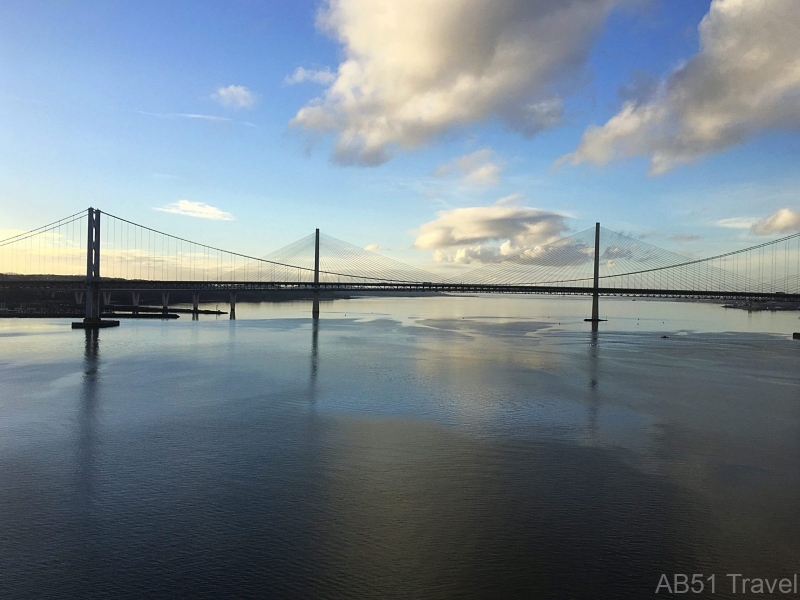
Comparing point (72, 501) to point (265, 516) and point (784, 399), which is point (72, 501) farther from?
point (784, 399)

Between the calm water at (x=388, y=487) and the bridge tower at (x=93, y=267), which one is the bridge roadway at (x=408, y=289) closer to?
the bridge tower at (x=93, y=267)

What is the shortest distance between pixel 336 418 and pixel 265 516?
5.27 m

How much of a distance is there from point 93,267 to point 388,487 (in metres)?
39.5

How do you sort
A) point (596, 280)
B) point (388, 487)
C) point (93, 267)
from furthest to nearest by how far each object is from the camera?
1. point (596, 280)
2. point (93, 267)
3. point (388, 487)

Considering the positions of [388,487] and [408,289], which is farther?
[408,289]

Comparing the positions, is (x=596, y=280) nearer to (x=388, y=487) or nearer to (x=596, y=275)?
(x=596, y=275)

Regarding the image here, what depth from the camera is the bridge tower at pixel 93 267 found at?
3884cm

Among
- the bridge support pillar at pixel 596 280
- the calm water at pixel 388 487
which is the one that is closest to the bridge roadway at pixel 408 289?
the bridge support pillar at pixel 596 280

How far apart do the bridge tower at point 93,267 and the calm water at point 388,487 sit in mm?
23795

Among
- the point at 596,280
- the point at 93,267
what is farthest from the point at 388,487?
the point at 596,280

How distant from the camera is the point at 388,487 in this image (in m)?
7.62

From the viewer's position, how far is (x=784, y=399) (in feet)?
48.7

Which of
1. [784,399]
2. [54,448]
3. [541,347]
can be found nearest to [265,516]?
[54,448]

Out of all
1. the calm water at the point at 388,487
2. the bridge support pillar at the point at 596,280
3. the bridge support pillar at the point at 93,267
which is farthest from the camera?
the bridge support pillar at the point at 596,280
